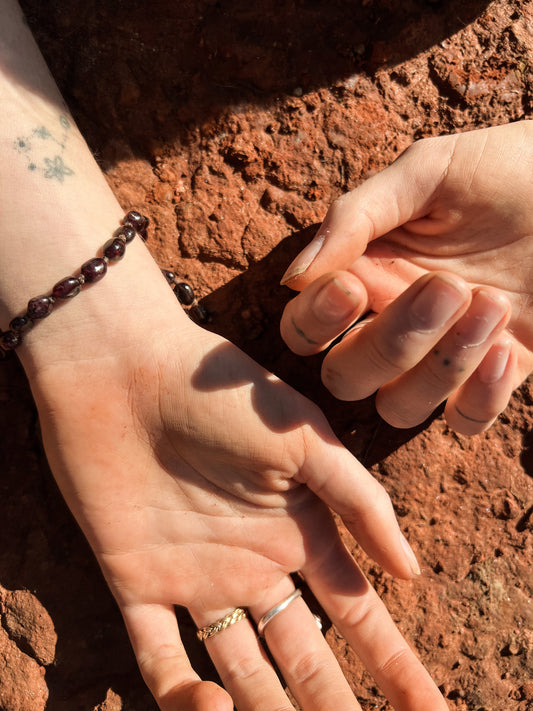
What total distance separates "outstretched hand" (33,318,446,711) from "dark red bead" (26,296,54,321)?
A: 0.48ft

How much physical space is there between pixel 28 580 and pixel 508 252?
5.74 ft

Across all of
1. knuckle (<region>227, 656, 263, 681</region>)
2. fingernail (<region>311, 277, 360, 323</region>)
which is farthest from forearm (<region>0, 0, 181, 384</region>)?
knuckle (<region>227, 656, 263, 681</region>)

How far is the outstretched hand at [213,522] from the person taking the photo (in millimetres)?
1600

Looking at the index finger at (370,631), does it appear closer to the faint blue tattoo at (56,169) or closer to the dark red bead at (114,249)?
the dark red bead at (114,249)

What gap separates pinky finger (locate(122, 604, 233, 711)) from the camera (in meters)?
1.46

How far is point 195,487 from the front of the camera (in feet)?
5.48

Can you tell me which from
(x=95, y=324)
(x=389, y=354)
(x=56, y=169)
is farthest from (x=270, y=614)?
(x=56, y=169)

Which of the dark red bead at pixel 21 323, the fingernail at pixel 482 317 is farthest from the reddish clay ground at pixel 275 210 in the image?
the fingernail at pixel 482 317

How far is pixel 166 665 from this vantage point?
1.61 m

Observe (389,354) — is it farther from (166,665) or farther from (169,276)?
(166,665)

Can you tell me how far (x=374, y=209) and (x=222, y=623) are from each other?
1.17 m

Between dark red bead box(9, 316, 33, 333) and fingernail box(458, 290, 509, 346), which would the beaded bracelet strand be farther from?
fingernail box(458, 290, 509, 346)

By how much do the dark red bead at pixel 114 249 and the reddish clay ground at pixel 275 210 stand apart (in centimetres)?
29

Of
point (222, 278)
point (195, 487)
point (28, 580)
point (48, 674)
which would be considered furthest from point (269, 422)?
point (48, 674)
